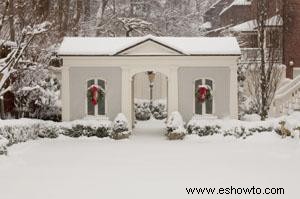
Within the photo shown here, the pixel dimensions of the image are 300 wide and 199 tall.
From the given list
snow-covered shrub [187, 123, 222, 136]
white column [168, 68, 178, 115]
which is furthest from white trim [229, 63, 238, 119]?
white column [168, 68, 178, 115]

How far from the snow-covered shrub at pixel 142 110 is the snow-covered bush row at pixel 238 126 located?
966cm

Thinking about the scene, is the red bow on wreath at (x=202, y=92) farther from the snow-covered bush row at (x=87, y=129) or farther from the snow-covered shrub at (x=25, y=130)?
the snow-covered shrub at (x=25, y=130)

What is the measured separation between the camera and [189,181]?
11.2 meters

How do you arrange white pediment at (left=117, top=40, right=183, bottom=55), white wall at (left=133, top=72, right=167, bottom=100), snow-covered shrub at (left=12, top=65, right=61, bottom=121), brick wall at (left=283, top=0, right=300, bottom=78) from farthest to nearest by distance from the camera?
white wall at (left=133, top=72, right=167, bottom=100)
brick wall at (left=283, top=0, right=300, bottom=78)
snow-covered shrub at (left=12, top=65, right=61, bottom=121)
white pediment at (left=117, top=40, right=183, bottom=55)

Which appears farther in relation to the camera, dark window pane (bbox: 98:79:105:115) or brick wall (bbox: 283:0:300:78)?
brick wall (bbox: 283:0:300:78)

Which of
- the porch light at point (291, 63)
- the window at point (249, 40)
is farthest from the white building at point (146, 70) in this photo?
the porch light at point (291, 63)

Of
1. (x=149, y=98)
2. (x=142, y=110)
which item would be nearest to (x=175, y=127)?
(x=142, y=110)

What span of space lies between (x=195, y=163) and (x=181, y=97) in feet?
29.2

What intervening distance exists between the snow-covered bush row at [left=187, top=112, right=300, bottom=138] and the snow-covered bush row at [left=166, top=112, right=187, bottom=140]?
549mm

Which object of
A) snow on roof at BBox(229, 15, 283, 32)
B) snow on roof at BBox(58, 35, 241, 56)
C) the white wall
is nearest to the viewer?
snow on roof at BBox(58, 35, 241, 56)

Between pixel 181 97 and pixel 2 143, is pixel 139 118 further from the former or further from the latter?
pixel 2 143

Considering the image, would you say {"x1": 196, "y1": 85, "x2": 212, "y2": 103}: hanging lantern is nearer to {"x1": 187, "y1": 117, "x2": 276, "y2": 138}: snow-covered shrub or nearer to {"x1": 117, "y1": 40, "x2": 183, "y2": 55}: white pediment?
{"x1": 187, "y1": 117, "x2": 276, "y2": 138}: snow-covered shrub

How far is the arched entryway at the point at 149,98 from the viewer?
31.4 meters

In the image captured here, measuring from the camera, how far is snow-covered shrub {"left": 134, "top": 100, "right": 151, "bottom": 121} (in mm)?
31203
